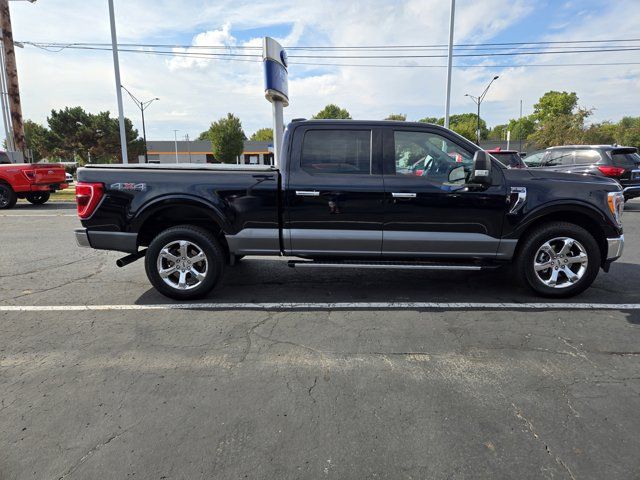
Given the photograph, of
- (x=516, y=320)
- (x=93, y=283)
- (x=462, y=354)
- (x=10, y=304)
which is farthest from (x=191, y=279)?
(x=516, y=320)

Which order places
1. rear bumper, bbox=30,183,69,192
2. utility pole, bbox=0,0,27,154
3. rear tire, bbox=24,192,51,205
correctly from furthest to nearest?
utility pole, bbox=0,0,27,154
rear tire, bbox=24,192,51,205
rear bumper, bbox=30,183,69,192

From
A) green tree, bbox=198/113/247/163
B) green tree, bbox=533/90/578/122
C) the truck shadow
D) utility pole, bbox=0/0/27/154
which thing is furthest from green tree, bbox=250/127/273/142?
the truck shadow

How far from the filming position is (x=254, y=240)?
469 centimetres

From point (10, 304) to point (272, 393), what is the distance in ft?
11.8

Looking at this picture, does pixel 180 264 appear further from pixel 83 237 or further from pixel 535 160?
pixel 535 160

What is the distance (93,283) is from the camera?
5496mm

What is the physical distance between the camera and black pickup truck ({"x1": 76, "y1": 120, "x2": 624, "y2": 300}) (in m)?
4.56

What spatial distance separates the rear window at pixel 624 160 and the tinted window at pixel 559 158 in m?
1.12

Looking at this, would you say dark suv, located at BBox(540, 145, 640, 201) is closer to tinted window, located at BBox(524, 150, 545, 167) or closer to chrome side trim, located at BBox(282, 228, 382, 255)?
tinted window, located at BBox(524, 150, 545, 167)

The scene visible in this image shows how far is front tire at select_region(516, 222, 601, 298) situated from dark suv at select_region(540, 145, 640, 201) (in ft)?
28.0

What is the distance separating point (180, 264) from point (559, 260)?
4.21 metres

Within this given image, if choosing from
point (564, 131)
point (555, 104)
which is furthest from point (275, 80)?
point (555, 104)

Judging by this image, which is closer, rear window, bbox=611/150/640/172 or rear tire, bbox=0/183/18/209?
rear window, bbox=611/150/640/172

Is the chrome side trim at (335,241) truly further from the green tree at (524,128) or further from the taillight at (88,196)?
the green tree at (524,128)
